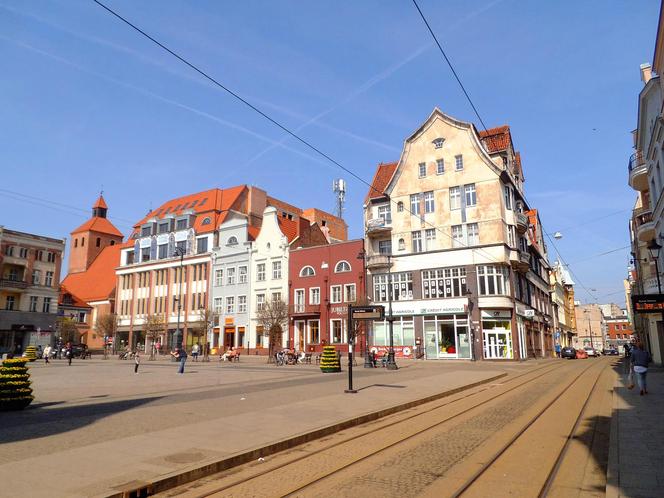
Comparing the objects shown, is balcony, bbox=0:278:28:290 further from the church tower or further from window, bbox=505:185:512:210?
window, bbox=505:185:512:210

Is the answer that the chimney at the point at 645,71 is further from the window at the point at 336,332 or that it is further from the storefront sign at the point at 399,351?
the window at the point at 336,332

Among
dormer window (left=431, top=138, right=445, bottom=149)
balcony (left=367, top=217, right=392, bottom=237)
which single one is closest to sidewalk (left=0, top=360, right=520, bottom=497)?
balcony (left=367, top=217, right=392, bottom=237)

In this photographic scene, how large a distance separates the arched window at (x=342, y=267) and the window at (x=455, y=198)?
11.8 meters

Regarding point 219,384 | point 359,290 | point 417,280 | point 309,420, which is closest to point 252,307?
point 359,290

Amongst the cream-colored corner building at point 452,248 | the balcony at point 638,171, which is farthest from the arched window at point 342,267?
the balcony at point 638,171

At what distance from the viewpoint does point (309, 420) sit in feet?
34.5

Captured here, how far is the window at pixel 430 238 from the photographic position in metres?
44.3

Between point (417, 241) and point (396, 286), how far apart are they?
4.72m

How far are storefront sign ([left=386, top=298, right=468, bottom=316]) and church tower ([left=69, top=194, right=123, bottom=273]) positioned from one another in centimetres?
6812

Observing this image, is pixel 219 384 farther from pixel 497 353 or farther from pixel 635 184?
pixel 635 184

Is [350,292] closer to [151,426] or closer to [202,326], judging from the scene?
[202,326]

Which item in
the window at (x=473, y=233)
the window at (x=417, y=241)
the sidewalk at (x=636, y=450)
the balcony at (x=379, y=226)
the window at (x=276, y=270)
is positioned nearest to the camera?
the sidewalk at (x=636, y=450)

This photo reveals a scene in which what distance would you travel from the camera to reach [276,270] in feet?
177

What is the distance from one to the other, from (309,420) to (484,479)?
4914mm
